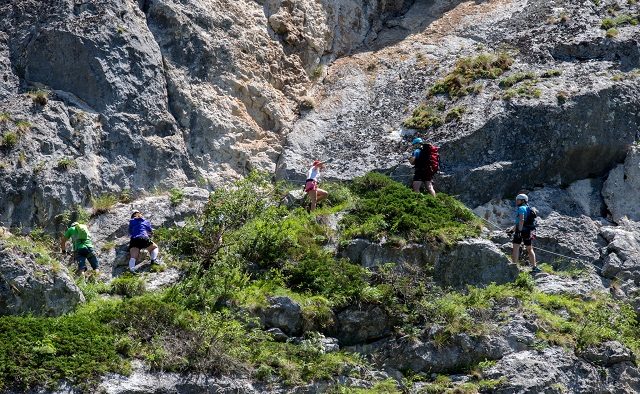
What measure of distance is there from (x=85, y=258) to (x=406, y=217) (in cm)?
594

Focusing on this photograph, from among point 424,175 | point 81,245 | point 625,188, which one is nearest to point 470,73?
point 424,175

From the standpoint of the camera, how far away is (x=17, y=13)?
24078 millimetres

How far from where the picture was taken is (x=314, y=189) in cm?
2262

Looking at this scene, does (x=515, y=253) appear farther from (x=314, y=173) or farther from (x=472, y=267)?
(x=314, y=173)

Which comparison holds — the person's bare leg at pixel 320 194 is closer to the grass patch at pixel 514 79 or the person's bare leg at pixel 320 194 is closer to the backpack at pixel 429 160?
the backpack at pixel 429 160

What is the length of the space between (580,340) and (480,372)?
2.06m

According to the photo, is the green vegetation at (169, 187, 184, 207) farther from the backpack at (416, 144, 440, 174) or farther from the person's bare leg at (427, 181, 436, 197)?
the person's bare leg at (427, 181, 436, 197)

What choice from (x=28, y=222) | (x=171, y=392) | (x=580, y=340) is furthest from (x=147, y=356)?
(x=580, y=340)

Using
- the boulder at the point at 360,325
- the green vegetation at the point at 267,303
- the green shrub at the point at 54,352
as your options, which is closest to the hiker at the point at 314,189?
the green vegetation at the point at 267,303

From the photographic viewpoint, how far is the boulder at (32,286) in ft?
58.5

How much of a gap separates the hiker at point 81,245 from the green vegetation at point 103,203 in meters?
1.27

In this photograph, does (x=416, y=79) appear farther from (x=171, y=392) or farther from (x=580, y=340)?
(x=171, y=392)

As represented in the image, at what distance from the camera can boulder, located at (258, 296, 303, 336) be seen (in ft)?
63.6

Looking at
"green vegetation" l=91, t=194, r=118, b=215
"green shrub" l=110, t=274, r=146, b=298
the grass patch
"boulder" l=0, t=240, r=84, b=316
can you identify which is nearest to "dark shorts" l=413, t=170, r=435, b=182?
the grass patch
